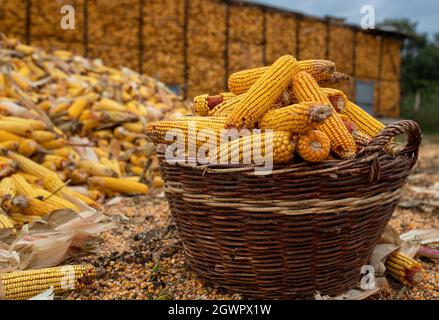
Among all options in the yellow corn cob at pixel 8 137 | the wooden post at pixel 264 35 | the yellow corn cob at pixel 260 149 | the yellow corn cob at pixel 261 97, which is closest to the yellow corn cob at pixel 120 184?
the yellow corn cob at pixel 8 137

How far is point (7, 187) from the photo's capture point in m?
3.17

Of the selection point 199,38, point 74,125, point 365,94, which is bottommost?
point 74,125

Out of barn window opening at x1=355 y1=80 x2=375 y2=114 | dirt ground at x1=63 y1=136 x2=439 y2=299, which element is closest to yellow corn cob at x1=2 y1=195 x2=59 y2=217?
dirt ground at x1=63 y1=136 x2=439 y2=299

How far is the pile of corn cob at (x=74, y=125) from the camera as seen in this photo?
3.69 m

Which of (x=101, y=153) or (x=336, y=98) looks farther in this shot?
(x=101, y=153)

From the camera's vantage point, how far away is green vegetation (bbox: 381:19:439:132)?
1920 cm

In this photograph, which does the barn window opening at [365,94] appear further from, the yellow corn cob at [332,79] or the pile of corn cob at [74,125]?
the yellow corn cob at [332,79]

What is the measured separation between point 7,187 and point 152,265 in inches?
55.7

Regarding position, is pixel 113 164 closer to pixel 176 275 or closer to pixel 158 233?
pixel 158 233

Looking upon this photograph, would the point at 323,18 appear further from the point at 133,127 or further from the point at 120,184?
the point at 120,184

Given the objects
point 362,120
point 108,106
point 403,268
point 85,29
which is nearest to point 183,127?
point 362,120

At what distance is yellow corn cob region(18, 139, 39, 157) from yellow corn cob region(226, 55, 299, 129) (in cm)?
248
